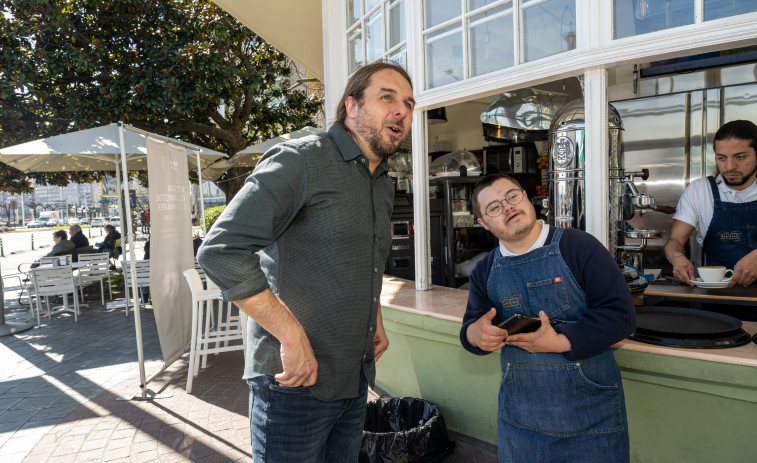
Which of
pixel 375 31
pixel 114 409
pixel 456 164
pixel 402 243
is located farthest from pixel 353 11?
pixel 114 409

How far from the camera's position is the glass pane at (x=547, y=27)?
98.0 inches

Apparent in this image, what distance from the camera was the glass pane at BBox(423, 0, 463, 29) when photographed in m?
3.07

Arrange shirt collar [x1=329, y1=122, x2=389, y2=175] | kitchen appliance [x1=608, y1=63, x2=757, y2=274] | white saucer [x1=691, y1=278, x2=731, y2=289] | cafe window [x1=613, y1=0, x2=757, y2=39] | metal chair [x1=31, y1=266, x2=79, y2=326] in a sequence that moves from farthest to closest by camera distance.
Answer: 1. metal chair [x1=31, y1=266, x2=79, y2=326]
2. kitchen appliance [x1=608, y1=63, x2=757, y2=274]
3. white saucer [x1=691, y1=278, x2=731, y2=289]
4. cafe window [x1=613, y1=0, x2=757, y2=39]
5. shirt collar [x1=329, y1=122, x2=389, y2=175]

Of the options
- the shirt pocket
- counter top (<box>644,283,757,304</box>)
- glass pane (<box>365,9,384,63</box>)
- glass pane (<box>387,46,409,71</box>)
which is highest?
glass pane (<box>365,9,384,63</box>)

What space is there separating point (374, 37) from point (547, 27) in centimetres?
177

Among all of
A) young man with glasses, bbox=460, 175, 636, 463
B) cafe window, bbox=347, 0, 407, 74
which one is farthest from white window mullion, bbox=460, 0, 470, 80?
young man with glasses, bbox=460, 175, 636, 463

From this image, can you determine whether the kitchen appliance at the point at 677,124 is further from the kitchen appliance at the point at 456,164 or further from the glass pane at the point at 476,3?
the glass pane at the point at 476,3

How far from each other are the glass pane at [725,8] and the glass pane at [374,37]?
7.53ft

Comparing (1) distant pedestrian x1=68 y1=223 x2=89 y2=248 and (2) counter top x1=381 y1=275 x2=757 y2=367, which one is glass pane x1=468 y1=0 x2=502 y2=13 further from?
(1) distant pedestrian x1=68 y1=223 x2=89 y2=248

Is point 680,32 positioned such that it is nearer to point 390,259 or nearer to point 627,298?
point 627,298

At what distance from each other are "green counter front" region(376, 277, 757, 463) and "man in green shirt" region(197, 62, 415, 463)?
4.39ft

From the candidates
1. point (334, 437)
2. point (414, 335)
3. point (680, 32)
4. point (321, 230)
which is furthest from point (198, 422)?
point (680, 32)

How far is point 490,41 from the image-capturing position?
9.44 feet

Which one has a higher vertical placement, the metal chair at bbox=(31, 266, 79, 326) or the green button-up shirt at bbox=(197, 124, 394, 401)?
the green button-up shirt at bbox=(197, 124, 394, 401)
